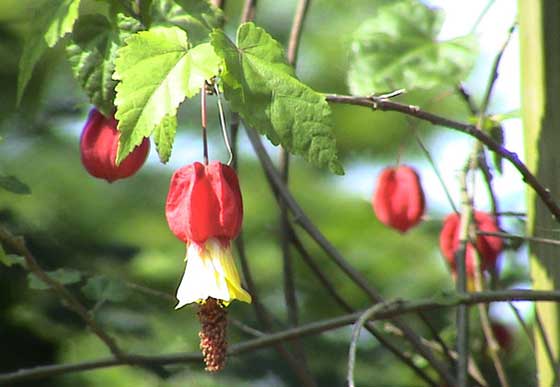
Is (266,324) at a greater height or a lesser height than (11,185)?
lesser

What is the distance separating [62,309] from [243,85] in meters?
1.11

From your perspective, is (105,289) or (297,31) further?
(297,31)

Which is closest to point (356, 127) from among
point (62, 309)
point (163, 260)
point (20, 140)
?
point (163, 260)

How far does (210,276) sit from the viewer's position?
3.60ft

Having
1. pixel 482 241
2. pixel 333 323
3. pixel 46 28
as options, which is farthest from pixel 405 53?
pixel 46 28

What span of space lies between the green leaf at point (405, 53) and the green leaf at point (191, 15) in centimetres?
40

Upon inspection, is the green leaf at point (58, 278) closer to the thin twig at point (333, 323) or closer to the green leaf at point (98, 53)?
the thin twig at point (333, 323)

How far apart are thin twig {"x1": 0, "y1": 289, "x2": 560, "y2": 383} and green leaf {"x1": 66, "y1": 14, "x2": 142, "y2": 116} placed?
0.31 m

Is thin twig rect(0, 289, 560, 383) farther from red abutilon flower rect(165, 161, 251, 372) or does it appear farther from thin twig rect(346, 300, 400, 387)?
red abutilon flower rect(165, 161, 251, 372)

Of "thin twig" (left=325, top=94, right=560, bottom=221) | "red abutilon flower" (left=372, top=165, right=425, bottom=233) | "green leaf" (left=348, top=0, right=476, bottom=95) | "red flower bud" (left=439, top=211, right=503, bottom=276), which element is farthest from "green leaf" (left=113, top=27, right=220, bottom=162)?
"red abutilon flower" (left=372, top=165, right=425, bottom=233)

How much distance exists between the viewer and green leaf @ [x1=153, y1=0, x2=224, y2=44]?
119cm

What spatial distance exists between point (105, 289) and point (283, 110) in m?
0.64

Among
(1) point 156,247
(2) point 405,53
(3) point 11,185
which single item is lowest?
(1) point 156,247

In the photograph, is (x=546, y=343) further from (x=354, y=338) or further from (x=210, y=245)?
(x=210, y=245)
